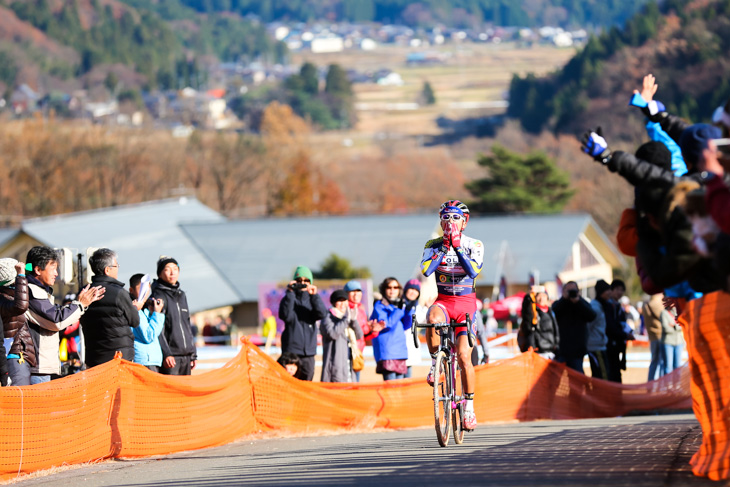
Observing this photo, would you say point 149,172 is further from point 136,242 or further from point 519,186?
point 136,242

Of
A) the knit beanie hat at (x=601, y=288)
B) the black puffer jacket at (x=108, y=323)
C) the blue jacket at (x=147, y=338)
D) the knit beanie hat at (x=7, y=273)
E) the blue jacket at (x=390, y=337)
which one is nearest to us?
the knit beanie hat at (x=7, y=273)

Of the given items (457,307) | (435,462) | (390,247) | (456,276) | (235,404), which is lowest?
(435,462)

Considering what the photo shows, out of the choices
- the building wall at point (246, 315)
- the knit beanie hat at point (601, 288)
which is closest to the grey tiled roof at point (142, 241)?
the building wall at point (246, 315)

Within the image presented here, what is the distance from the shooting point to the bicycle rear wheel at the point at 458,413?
1113 cm

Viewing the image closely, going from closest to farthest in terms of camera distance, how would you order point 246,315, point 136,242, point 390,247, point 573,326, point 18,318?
point 18,318 → point 573,326 → point 246,315 → point 136,242 → point 390,247

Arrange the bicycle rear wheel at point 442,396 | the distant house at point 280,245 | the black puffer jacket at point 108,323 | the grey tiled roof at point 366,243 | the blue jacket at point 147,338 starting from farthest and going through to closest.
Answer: the grey tiled roof at point 366,243 < the distant house at point 280,245 < the blue jacket at point 147,338 < the black puffer jacket at point 108,323 < the bicycle rear wheel at point 442,396

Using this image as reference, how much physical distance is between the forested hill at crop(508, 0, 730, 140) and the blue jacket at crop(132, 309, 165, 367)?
414ft

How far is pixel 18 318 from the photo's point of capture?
1080 cm

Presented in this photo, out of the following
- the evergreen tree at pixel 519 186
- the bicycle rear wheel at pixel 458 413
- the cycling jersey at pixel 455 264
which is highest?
the evergreen tree at pixel 519 186

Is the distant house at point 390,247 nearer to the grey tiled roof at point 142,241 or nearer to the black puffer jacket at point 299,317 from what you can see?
the grey tiled roof at point 142,241

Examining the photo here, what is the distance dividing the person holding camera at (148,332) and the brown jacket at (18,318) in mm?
1737

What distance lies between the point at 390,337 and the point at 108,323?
14.8ft

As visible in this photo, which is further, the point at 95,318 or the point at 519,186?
the point at 519,186

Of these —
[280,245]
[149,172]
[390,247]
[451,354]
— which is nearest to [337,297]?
[451,354]
